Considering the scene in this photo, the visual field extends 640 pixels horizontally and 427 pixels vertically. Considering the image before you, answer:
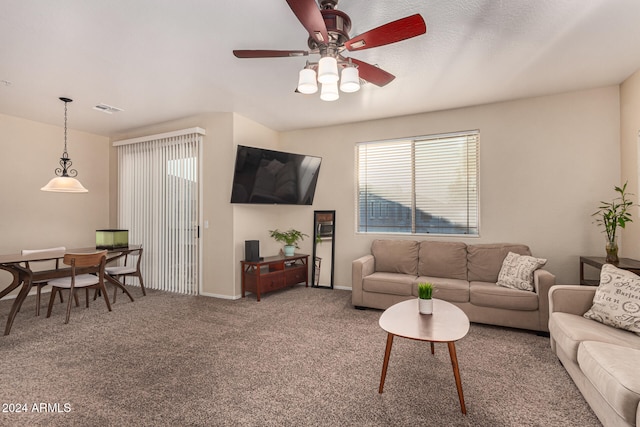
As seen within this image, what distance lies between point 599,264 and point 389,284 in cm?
206

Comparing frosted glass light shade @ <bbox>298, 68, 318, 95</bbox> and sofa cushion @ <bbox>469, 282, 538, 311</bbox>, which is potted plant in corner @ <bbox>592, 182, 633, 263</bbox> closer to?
sofa cushion @ <bbox>469, 282, 538, 311</bbox>

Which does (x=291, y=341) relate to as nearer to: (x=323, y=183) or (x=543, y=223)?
(x=323, y=183)

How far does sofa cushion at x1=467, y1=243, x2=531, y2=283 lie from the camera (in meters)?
3.75

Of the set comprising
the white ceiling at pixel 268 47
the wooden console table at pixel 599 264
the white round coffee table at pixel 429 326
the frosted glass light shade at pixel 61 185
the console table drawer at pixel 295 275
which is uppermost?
the white ceiling at pixel 268 47

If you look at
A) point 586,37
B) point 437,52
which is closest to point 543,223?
point 586,37

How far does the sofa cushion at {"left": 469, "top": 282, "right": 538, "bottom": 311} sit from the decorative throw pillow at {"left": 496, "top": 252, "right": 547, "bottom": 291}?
8cm

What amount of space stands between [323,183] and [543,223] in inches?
123

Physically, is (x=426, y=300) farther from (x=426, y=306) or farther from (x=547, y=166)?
(x=547, y=166)

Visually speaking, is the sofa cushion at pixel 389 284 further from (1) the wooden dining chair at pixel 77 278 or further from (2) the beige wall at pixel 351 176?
(1) the wooden dining chair at pixel 77 278

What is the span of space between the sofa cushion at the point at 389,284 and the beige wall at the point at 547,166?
44.4 inches

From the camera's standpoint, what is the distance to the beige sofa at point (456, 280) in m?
3.16

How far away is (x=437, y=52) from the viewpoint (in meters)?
2.81

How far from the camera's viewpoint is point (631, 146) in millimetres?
3361

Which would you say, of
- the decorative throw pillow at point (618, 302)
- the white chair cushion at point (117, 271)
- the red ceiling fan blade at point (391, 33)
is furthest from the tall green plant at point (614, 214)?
the white chair cushion at point (117, 271)
